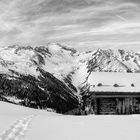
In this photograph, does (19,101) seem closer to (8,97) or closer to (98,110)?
(8,97)

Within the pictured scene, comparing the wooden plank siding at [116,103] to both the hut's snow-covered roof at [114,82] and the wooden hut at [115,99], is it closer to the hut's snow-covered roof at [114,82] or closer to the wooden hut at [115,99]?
the wooden hut at [115,99]

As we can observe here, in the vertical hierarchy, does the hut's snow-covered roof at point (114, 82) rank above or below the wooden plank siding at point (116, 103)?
above

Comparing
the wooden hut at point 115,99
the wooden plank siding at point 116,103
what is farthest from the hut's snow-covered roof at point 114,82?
the wooden plank siding at point 116,103

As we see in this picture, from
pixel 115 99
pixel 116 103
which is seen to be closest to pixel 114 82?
pixel 115 99

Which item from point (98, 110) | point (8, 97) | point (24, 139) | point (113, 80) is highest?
point (8, 97)

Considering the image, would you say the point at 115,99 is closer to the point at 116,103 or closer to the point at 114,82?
the point at 116,103

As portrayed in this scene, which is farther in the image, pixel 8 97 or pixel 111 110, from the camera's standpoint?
pixel 8 97

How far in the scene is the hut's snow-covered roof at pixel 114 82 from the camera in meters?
42.1

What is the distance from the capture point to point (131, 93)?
4178 cm

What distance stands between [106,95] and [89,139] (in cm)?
2830

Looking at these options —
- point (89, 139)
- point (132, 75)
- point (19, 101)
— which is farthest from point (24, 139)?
point (19, 101)

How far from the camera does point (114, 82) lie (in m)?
44.3

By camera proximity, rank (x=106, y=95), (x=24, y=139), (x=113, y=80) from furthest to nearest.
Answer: (x=113, y=80)
(x=106, y=95)
(x=24, y=139)

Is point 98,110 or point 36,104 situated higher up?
point 36,104
